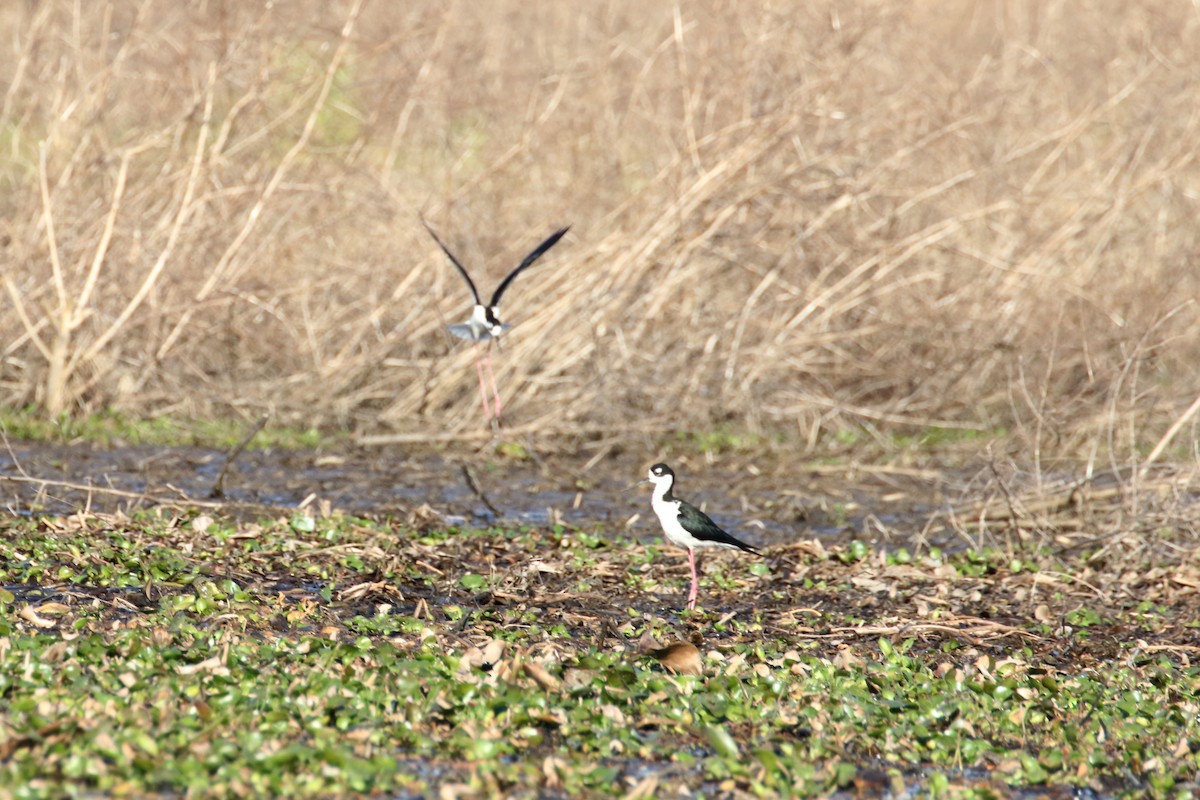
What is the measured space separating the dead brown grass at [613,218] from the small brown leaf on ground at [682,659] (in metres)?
5.73

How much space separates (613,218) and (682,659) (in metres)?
6.90

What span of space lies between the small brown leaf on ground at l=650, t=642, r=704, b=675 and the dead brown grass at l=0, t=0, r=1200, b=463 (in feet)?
18.8

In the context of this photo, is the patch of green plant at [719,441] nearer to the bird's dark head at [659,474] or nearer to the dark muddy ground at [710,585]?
the dark muddy ground at [710,585]

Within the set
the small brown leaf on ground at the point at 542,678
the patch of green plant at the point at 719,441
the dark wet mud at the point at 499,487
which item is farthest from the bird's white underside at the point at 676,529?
the patch of green plant at the point at 719,441

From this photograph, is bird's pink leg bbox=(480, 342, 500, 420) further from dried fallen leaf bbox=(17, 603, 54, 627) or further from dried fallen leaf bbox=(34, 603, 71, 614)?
dried fallen leaf bbox=(17, 603, 54, 627)

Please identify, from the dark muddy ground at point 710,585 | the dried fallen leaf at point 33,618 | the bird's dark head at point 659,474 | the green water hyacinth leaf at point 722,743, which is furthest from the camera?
the bird's dark head at point 659,474

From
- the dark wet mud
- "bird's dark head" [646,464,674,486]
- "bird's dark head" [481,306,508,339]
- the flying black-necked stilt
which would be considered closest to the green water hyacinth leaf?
the flying black-necked stilt

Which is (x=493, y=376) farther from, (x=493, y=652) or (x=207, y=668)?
(x=207, y=668)

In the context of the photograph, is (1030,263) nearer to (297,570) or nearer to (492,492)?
(492,492)

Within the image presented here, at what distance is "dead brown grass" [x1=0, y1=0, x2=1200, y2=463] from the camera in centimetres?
1165

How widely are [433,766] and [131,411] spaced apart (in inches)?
308

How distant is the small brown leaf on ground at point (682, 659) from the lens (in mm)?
5742

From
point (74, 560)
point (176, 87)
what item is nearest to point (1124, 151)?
point (176, 87)

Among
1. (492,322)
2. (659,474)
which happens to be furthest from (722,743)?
(492,322)
